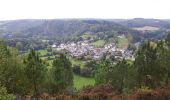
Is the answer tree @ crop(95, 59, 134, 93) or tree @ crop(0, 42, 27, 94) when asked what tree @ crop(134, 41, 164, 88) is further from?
tree @ crop(0, 42, 27, 94)

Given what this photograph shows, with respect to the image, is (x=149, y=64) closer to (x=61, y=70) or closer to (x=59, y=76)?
(x=61, y=70)

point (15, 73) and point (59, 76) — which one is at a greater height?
point (15, 73)

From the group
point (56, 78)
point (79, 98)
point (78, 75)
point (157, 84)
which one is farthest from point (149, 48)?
point (78, 75)

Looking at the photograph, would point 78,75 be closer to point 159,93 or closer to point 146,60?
point 146,60

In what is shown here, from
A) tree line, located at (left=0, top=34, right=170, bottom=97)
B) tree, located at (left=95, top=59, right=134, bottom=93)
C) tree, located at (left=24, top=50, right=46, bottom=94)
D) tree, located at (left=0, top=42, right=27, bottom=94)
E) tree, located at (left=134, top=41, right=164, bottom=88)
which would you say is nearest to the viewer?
tree, located at (left=0, top=42, right=27, bottom=94)

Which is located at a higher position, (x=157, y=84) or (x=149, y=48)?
(x=149, y=48)

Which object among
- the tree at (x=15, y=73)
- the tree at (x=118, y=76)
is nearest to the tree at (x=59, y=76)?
the tree at (x=15, y=73)

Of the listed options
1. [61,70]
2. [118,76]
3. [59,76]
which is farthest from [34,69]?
[118,76]

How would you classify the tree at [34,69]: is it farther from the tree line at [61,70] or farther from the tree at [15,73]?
the tree at [15,73]

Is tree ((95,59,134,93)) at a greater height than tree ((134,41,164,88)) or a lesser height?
lesser

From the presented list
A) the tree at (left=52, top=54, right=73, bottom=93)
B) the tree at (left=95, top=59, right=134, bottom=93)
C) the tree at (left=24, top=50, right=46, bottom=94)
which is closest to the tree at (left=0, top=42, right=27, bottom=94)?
the tree at (left=24, top=50, right=46, bottom=94)

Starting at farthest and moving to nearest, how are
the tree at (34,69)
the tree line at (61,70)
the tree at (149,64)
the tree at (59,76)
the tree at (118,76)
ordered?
the tree at (118,76)
the tree at (59,76)
the tree at (149,64)
the tree at (34,69)
the tree line at (61,70)
